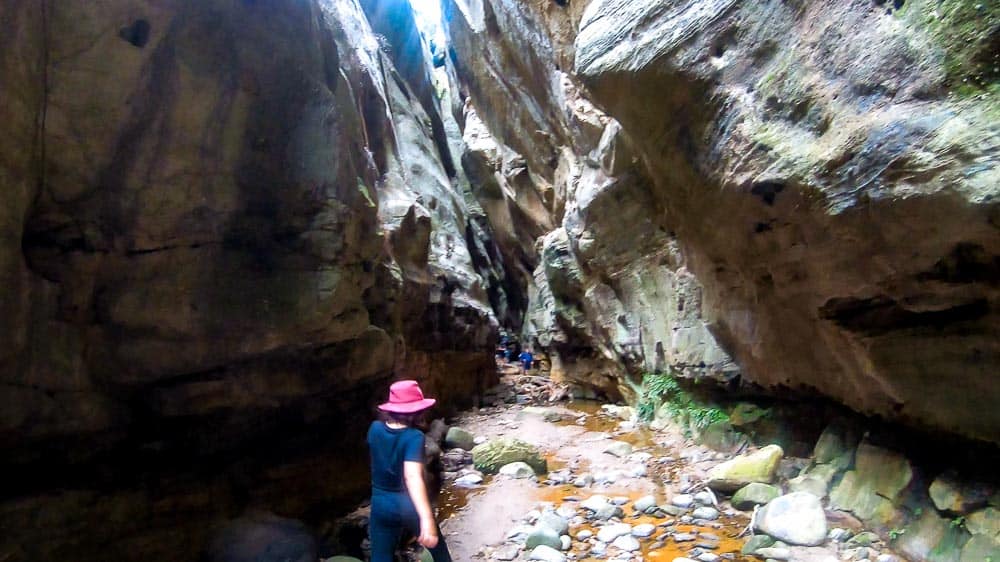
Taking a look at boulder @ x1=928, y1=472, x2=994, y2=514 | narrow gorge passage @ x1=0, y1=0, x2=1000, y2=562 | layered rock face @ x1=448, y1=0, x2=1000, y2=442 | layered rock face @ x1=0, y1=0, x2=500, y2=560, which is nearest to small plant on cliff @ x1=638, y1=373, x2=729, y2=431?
narrow gorge passage @ x1=0, y1=0, x2=1000, y2=562

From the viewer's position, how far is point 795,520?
4.76 meters

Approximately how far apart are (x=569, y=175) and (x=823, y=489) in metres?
9.32

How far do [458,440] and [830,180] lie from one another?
22.1 feet

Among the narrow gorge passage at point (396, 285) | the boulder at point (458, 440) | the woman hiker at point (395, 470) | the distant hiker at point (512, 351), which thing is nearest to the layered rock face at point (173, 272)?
the narrow gorge passage at point (396, 285)

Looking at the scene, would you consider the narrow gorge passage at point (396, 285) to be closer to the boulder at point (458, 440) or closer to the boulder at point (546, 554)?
the boulder at point (546, 554)

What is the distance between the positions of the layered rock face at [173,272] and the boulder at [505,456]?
216cm

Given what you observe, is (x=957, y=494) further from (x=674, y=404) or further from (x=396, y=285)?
(x=396, y=285)

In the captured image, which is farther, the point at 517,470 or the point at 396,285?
the point at 396,285

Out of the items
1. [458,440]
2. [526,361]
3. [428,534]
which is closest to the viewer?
[428,534]

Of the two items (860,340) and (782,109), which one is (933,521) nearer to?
(860,340)

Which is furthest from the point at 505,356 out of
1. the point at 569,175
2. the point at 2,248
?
the point at 2,248

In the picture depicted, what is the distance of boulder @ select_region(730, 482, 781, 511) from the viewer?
5520mm

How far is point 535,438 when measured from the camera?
10.1 m

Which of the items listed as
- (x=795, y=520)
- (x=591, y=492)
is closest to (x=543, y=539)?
(x=591, y=492)
